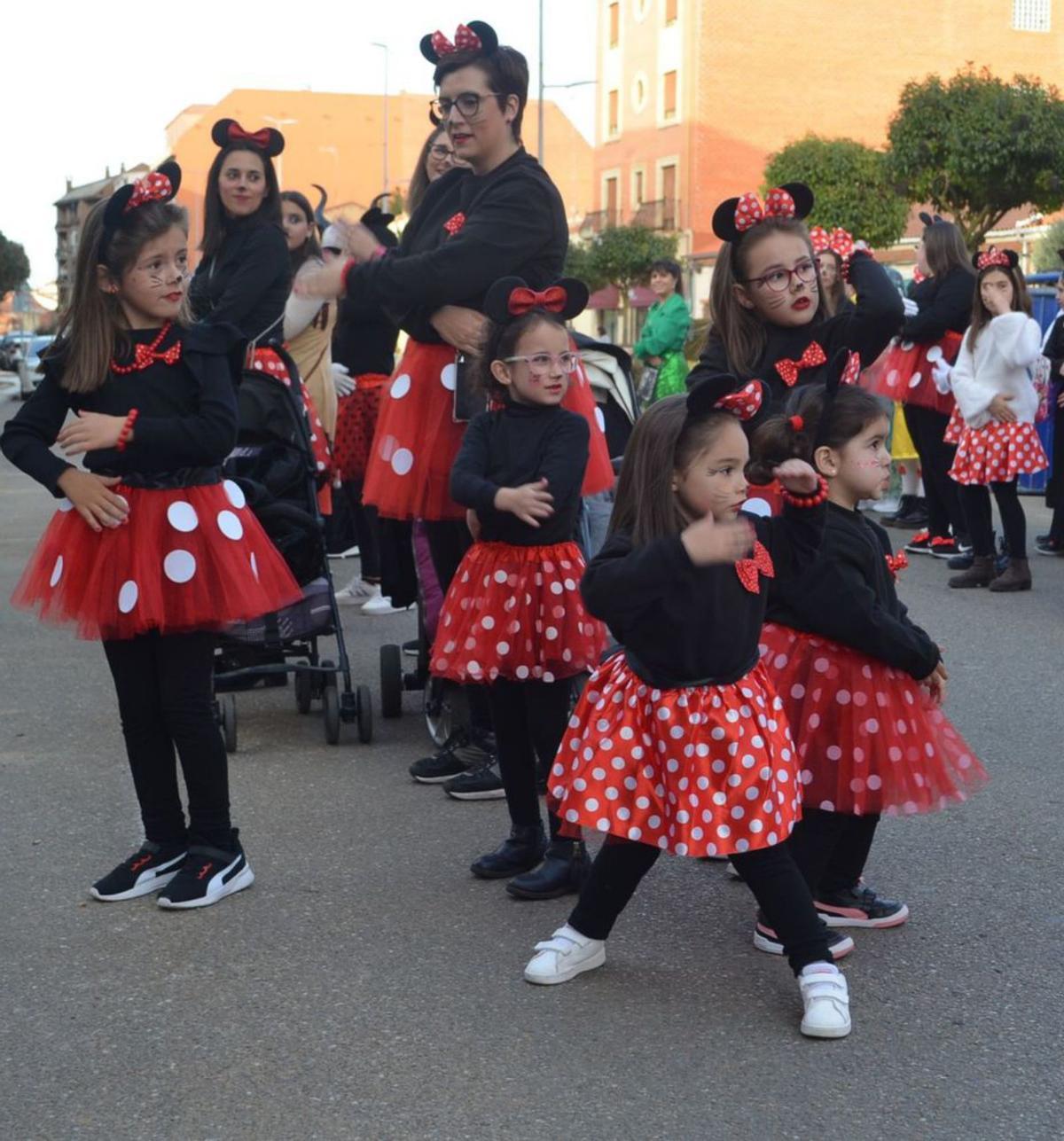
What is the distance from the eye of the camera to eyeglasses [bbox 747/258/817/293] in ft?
15.2

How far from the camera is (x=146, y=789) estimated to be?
457cm

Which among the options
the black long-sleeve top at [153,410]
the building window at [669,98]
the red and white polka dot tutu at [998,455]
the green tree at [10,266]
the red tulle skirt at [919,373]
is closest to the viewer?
the black long-sleeve top at [153,410]

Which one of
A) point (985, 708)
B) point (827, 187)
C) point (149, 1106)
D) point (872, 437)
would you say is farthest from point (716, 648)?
point (827, 187)

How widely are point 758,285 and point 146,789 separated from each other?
2139 millimetres

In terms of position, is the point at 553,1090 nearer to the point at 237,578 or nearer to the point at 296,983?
the point at 296,983

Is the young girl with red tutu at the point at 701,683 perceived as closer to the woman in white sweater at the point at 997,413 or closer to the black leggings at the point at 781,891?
the black leggings at the point at 781,891

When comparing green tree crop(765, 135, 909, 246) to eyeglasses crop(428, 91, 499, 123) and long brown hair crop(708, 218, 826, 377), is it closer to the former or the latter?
eyeglasses crop(428, 91, 499, 123)

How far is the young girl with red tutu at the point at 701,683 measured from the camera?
360 centimetres

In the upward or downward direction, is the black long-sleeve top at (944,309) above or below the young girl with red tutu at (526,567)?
above

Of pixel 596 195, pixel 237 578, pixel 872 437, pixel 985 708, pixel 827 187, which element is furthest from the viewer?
pixel 596 195

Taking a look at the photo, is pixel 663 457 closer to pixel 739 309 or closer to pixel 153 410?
pixel 739 309

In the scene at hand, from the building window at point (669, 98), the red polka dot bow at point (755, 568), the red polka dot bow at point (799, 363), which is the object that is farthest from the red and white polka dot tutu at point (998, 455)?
the building window at point (669, 98)

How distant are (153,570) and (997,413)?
6576 millimetres

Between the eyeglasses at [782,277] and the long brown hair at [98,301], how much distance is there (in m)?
1.54
